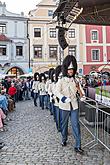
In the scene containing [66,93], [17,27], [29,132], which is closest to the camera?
[66,93]

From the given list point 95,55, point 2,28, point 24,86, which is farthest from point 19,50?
point 24,86

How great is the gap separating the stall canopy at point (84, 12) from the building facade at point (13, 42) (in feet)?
98.5

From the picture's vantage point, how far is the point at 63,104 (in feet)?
23.0

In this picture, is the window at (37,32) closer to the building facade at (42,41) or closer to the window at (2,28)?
the building facade at (42,41)

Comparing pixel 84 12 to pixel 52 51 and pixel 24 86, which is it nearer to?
pixel 24 86

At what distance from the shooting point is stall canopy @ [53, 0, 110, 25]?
9.80 meters

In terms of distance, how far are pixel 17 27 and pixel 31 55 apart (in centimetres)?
422

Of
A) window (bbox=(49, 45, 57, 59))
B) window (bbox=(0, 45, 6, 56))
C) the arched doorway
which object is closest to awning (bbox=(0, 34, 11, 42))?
window (bbox=(0, 45, 6, 56))

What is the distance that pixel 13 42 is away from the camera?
4325 centimetres

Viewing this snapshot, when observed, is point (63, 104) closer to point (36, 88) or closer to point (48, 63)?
point (36, 88)

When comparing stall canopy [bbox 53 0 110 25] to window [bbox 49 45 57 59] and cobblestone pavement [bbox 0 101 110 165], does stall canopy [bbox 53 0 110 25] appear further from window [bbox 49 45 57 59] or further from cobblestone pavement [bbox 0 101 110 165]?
window [bbox 49 45 57 59]

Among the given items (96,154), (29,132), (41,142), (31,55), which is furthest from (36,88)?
(31,55)

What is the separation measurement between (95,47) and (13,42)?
39.9 ft

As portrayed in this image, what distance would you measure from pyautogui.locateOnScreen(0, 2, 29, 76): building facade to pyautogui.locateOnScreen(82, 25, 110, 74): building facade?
8743 millimetres
